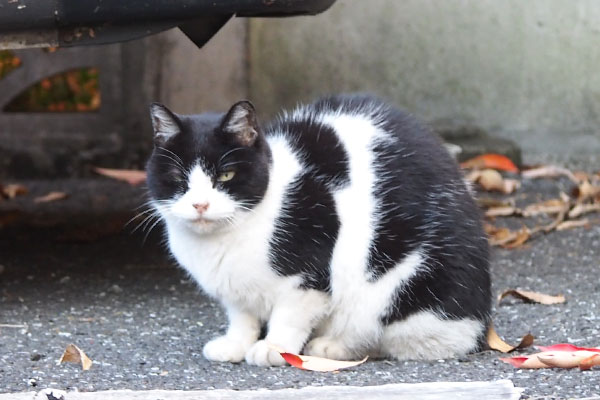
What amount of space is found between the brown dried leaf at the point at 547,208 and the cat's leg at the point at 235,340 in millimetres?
2197

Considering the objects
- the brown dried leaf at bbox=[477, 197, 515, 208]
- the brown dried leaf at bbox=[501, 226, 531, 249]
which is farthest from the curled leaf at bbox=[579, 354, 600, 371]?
the brown dried leaf at bbox=[477, 197, 515, 208]

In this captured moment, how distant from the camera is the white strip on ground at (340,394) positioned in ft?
7.30

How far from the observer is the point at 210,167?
272 cm

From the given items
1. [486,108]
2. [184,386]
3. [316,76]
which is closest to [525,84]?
[486,108]

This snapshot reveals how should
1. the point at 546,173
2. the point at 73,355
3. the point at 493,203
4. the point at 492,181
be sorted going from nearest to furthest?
the point at 73,355
the point at 493,203
the point at 492,181
the point at 546,173

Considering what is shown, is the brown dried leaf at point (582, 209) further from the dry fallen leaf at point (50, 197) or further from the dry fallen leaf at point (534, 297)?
the dry fallen leaf at point (50, 197)

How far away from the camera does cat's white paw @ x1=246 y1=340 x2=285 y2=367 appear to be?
276cm

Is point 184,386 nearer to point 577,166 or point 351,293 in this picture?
point 351,293

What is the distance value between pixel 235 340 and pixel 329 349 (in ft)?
0.87

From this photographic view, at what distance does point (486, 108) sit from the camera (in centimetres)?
573

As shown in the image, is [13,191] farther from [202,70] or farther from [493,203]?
[493,203]

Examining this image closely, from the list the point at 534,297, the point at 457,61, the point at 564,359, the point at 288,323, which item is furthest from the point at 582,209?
the point at 288,323

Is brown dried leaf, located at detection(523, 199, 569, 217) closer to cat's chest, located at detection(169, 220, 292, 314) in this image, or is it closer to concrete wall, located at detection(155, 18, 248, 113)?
concrete wall, located at detection(155, 18, 248, 113)

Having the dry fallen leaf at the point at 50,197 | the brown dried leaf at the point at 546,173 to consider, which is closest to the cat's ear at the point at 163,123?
the dry fallen leaf at the point at 50,197
